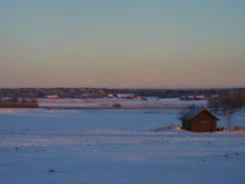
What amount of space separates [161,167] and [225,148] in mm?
4653

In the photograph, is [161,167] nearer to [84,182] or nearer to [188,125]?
[84,182]

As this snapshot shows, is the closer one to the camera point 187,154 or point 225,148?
point 187,154

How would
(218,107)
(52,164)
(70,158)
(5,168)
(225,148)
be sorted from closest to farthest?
(5,168) < (52,164) < (70,158) < (225,148) < (218,107)

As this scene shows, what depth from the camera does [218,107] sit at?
7338 cm

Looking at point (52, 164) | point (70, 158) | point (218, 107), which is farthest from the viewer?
point (218, 107)

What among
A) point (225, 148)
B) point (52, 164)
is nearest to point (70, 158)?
point (52, 164)

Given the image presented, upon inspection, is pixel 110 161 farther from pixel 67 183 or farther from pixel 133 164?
pixel 67 183

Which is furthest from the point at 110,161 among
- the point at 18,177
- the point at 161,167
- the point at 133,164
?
the point at 18,177

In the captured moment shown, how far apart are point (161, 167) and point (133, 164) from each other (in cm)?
91

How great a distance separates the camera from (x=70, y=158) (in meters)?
10.3

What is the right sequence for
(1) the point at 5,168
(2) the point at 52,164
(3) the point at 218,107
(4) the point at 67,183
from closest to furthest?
1. (4) the point at 67,183
2. (1) the point at 5,168
3. (2) the point at 52,164
4. (3) the point at 218,107

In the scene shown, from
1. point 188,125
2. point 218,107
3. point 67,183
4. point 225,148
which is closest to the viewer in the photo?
point 67,183

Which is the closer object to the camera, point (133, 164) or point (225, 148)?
point (133, 164)

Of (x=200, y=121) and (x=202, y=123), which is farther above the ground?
(x=200, y=121)
